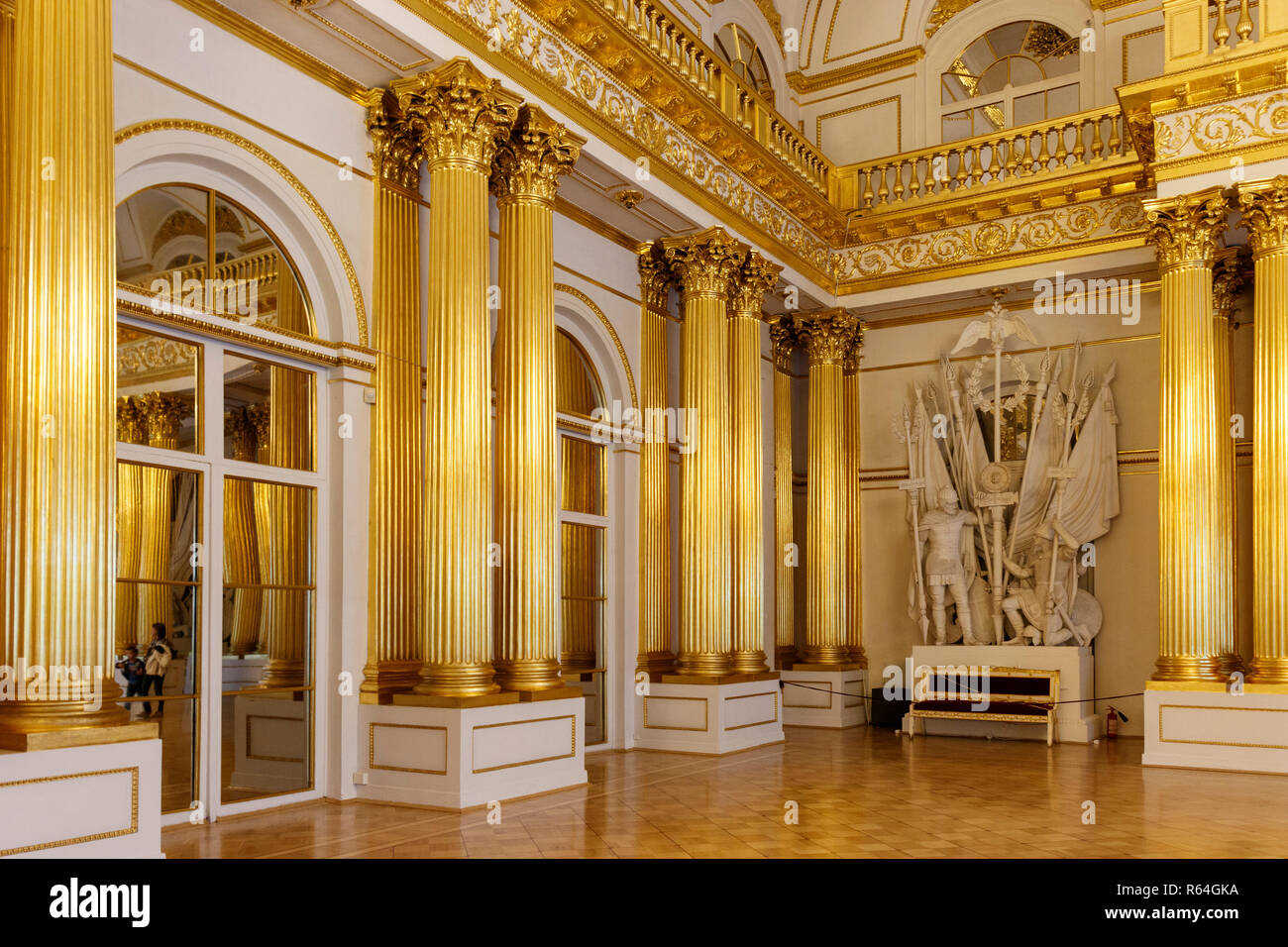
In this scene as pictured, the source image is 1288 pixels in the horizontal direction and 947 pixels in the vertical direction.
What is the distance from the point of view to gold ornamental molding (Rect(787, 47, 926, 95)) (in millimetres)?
13164

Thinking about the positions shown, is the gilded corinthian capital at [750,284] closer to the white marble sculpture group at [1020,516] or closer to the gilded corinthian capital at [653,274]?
the gilded corinthian capital at [653,274]

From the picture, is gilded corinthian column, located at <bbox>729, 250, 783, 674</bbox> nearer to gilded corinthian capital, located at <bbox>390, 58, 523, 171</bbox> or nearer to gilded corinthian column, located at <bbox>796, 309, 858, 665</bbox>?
gilded corinthian column, located at <bbox>796, 309, 858, 665</bbox>

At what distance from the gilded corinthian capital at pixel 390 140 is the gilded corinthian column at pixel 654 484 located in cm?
336

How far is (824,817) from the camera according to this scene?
22.2ft

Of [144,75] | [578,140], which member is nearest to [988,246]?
[578,140]

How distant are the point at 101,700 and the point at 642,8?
22.0 feet

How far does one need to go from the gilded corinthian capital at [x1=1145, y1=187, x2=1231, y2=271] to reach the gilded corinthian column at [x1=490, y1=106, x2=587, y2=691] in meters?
5.15

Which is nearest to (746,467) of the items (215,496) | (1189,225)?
(1189,225)

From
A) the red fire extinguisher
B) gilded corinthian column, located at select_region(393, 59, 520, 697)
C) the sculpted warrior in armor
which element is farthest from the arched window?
the red fire extinguisher

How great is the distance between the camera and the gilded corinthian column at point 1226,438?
9.70m

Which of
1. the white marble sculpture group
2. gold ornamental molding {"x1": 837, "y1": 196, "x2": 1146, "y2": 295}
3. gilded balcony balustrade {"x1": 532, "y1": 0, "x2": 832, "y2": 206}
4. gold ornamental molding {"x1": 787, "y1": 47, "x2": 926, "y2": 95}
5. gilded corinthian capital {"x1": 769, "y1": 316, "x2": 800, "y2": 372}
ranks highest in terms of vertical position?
gold ornamental molding {"x1": 787, "y1": 47, "x2": 926, "y2": 95}

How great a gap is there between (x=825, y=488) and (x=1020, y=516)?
2081 mm

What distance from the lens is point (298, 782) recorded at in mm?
7008

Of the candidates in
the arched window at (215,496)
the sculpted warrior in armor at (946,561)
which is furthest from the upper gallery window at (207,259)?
the sculpted warrior in armor at (946,561)
